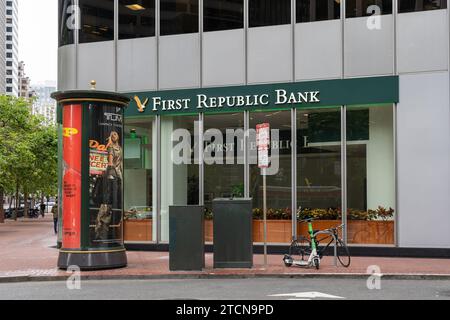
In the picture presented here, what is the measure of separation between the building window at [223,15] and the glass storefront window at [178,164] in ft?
9.36

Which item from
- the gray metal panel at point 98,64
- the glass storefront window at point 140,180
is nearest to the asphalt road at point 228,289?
the glass storefront window at point 140,180

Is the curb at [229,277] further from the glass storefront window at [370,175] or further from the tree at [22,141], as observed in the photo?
the tree at [22,141]

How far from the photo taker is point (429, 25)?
1761 centimetres

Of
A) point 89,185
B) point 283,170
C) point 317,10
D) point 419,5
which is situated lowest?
point 89,185

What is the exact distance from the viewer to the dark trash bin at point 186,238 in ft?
47.7

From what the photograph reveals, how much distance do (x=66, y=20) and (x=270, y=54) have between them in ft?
23.1

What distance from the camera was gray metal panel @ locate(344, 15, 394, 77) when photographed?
18.0m

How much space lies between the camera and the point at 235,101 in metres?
19.4

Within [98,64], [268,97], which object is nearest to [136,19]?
[98,64]

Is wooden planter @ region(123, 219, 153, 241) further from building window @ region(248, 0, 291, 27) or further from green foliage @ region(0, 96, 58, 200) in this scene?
green foliage @ region(0, 96, 58, 200)

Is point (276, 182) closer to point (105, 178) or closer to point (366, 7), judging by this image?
point (366, 7)
